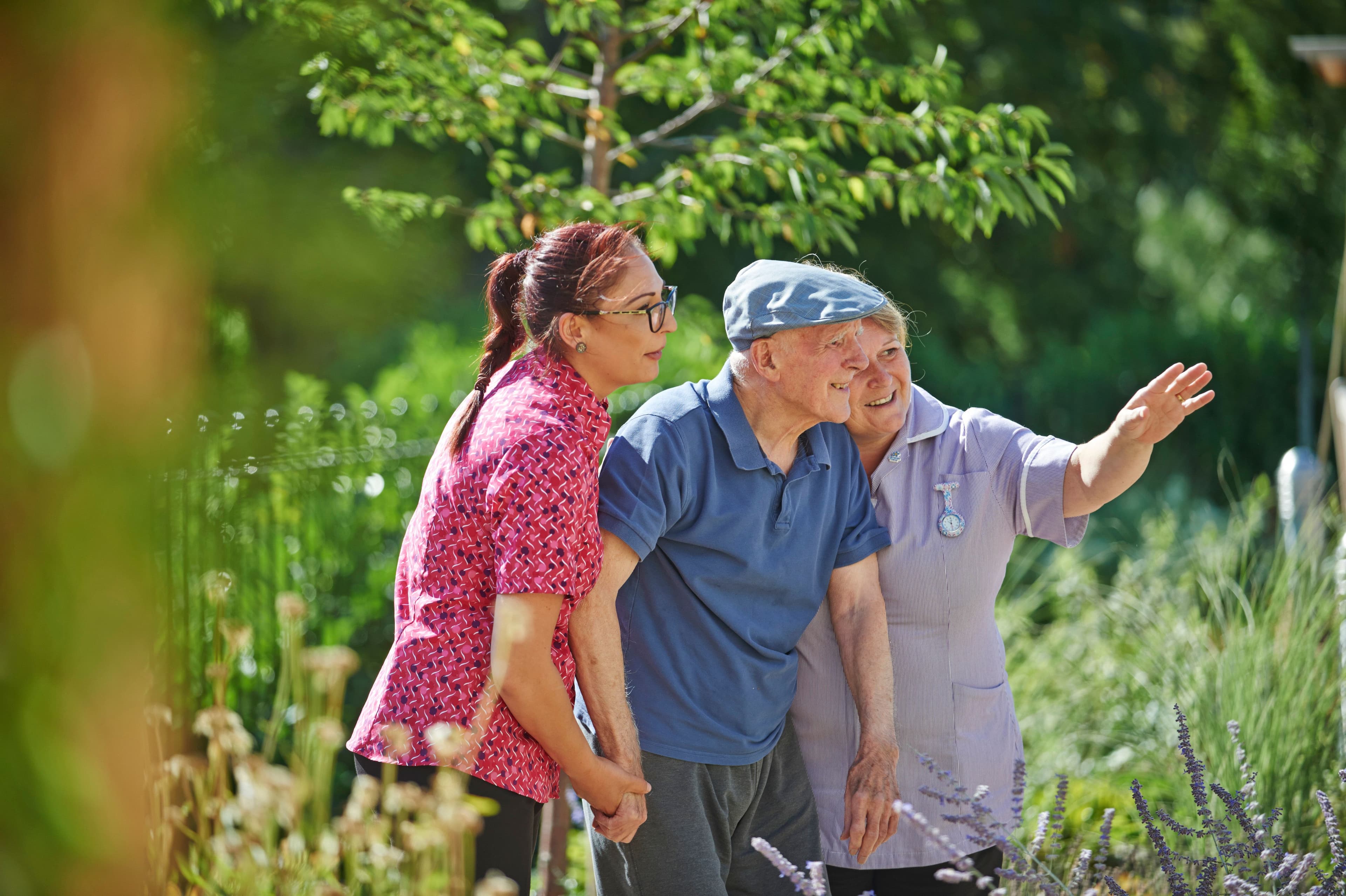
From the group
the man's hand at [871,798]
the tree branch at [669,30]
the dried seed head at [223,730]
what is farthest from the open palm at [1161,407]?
the tree branch at [669,30]

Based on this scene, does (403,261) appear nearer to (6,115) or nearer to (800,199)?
(6,115)

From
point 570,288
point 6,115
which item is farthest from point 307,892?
point 570,288

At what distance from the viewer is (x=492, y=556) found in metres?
1.99

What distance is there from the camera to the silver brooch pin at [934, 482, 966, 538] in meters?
2.49

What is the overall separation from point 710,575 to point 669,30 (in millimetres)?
2402

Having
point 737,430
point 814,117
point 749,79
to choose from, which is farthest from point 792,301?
point 749,79

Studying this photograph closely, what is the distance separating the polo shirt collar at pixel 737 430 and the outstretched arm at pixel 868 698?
27cm

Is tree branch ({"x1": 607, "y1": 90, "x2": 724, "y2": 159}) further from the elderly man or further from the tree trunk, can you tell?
the elderly man

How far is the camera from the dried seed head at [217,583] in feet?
→ 3.10

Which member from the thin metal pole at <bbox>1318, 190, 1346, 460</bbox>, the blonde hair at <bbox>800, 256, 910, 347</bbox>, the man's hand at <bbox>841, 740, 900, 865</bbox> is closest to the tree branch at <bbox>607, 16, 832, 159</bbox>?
the blonde hair at <bbox>800, 256, 910, 347</bbox>

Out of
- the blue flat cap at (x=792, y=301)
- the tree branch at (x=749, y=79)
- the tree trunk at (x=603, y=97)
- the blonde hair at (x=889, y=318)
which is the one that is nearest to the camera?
the blue flat cap at (x=792, y=301)

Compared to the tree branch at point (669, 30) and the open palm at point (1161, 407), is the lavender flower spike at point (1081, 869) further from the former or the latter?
the tree branch at point (669, 30)

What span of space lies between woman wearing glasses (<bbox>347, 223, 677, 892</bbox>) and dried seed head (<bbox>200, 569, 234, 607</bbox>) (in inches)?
30.3

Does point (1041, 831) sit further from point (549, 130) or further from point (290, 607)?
point (549, 130)
